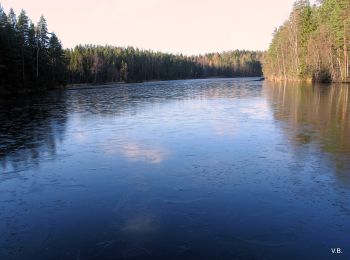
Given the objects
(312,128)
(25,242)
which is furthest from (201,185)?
(312,128)

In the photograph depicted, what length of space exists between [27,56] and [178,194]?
68.6 m

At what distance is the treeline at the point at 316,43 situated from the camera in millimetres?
65000

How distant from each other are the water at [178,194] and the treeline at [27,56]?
45434mm

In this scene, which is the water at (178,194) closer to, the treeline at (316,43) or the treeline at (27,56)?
the treeline at (27,56)

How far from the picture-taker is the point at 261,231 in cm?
830

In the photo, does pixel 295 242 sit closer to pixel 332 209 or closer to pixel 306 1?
pixel 332 209

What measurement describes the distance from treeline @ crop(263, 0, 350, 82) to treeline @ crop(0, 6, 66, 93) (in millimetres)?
54184

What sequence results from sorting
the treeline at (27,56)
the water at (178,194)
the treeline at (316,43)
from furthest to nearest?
the treeline at (316,43) → the treeline at (27,56) → the water at (178,194)

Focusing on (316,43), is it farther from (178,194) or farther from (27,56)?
(178,194)

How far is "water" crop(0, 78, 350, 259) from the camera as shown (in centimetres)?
773

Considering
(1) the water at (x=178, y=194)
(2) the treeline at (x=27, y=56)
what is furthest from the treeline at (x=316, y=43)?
(2) the treeline at (x=27, y=56)

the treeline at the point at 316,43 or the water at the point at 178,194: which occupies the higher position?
the treeline at the point at 316,43

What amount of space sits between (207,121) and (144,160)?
11.2 metres

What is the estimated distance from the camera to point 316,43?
235 feet
